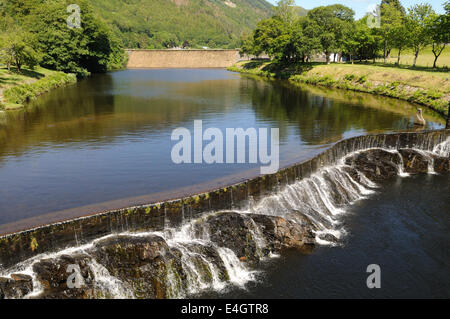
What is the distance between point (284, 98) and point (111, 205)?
39.5m

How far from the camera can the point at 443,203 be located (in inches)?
875

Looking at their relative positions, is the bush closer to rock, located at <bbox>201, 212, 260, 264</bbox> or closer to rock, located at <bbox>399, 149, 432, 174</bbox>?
rock, located at <bbox>201, 212, 260, 264</bbox>

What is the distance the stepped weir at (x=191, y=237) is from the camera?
14.1m

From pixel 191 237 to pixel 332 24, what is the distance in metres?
73.9

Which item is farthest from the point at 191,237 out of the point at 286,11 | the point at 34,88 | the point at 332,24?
the point at 286,11

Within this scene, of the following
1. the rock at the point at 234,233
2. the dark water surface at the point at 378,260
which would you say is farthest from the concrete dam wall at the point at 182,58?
the rock at the point at 234,233

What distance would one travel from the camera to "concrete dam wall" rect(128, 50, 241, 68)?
14338cm

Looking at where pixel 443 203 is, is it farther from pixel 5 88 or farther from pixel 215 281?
pixel 5 88

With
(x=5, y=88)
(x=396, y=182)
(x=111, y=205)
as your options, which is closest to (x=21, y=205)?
(x=111, y=205)

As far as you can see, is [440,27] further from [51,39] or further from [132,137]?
[51,39]

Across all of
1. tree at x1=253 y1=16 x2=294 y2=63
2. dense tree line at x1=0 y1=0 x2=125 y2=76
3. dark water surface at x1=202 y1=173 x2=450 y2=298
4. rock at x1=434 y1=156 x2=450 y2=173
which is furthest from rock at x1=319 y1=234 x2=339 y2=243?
tree at x1=253 y1=16 x2=294 y2=63
